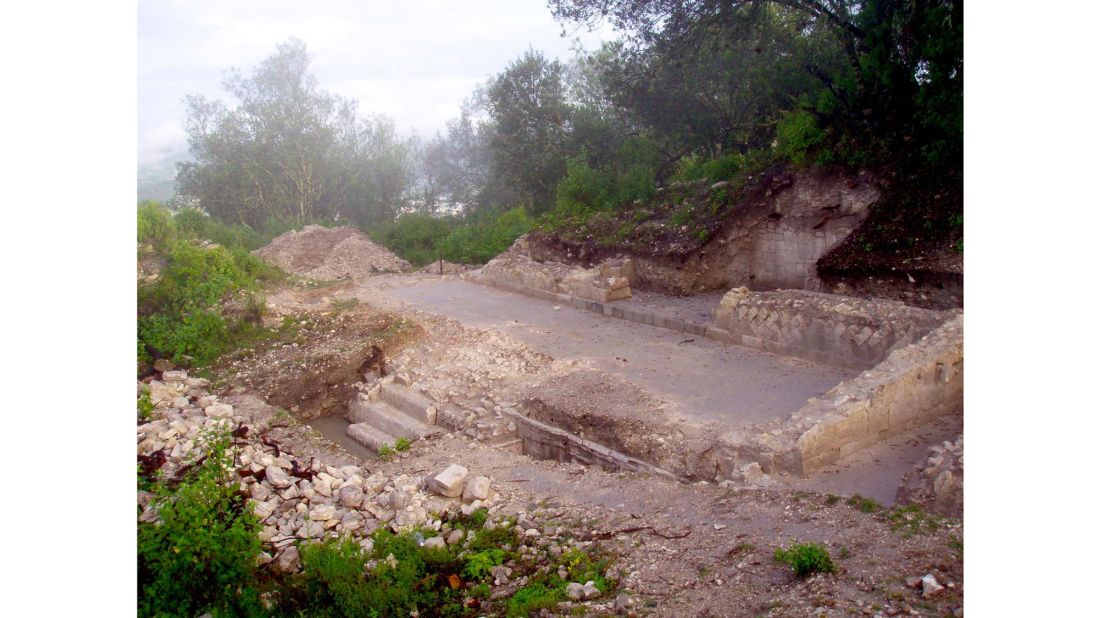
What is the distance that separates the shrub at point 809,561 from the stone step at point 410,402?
5111 millimetres

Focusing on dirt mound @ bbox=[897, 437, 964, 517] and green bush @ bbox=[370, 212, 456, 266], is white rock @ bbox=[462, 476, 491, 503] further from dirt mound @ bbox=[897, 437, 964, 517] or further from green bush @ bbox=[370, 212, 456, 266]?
green bush @ bbox=[370, 212, 456, 266]

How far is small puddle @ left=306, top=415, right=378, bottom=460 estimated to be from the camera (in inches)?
338

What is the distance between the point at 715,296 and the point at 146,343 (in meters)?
8.08

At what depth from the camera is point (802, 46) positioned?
16125mm

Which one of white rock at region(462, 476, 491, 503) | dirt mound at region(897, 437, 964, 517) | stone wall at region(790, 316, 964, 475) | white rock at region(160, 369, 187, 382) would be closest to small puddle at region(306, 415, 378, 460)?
white rock at region(160, 369, 187, 382)

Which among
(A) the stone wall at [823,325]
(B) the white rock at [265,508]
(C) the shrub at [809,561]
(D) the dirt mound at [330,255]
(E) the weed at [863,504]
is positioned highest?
(D) the dirt mound at [330,255]

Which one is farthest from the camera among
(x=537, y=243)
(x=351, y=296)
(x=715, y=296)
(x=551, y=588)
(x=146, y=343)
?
(x=537, y=243)

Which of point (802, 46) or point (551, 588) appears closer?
point (551, 588)

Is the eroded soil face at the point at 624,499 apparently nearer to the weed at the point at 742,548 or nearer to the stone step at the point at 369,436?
the weed at the point at 742,548

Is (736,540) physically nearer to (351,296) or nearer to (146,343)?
(146,343)

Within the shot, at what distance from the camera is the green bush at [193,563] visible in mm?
4227

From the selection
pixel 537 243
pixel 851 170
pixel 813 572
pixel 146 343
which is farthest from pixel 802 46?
pixel 813 572

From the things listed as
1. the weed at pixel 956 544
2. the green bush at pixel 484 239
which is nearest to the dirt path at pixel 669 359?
the weed at pixel 956 544

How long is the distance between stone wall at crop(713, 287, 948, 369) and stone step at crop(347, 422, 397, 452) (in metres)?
4.20
